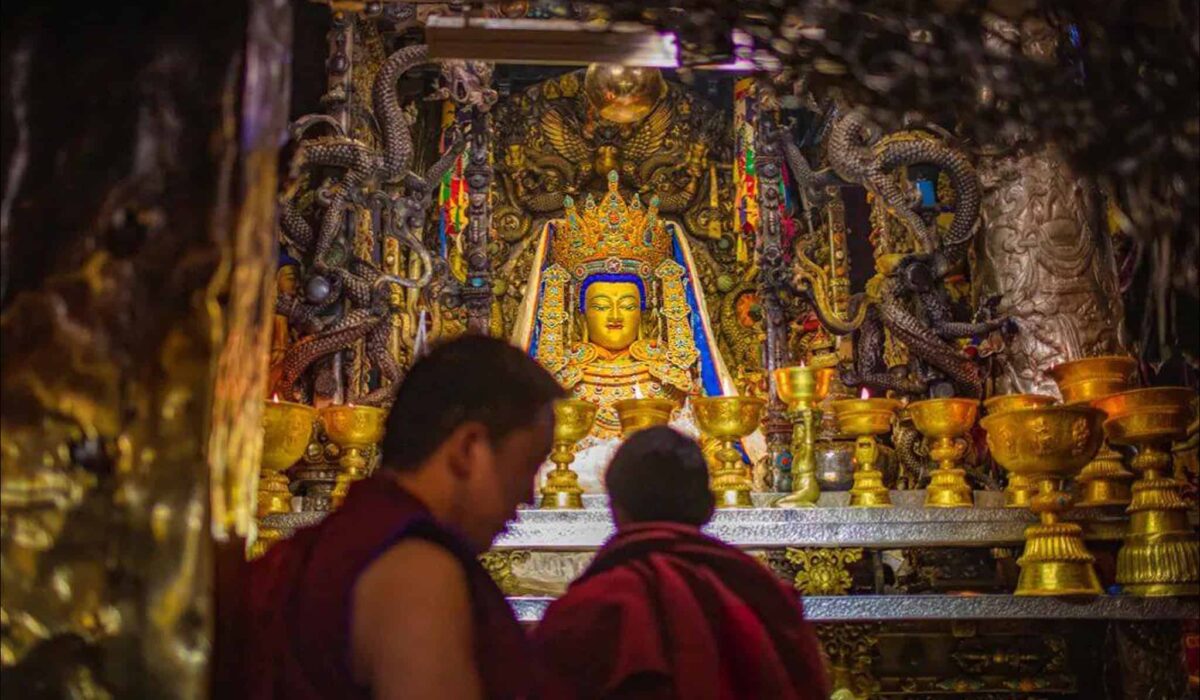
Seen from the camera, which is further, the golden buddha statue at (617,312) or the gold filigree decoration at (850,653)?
the golden buddha statue at (617,312)

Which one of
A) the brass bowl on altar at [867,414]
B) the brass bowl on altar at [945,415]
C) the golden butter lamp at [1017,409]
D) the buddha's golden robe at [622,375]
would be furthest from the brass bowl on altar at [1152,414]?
the buddha's golden robe at [622,375]

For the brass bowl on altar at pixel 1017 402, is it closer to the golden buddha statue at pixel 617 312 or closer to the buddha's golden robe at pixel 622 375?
the golden buddha statue at pixel 617 312

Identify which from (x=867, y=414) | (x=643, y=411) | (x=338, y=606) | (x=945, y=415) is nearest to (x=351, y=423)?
(x=643, y=411)

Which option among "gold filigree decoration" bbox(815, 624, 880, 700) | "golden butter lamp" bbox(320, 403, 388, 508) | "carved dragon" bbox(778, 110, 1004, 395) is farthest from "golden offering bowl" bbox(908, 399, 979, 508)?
"golden butter lamp" bbox(320, 403, 388, 508)

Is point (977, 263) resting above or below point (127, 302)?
above

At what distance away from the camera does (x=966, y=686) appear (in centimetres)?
360

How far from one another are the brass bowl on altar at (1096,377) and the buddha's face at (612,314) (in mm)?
3742

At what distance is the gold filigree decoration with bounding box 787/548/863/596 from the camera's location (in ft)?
11.5

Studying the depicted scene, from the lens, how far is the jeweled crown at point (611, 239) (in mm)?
7391

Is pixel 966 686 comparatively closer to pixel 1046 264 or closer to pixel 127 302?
pixel 1046 264

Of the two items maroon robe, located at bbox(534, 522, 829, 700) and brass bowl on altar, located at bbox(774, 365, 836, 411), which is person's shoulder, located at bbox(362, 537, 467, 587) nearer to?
maroon robe, located at bbox(534, 522, 829, 700)

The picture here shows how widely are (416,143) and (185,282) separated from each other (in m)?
6.56

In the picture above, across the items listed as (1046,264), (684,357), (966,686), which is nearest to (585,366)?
(684,357)

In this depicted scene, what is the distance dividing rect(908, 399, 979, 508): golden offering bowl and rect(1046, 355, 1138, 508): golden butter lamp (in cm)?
35
